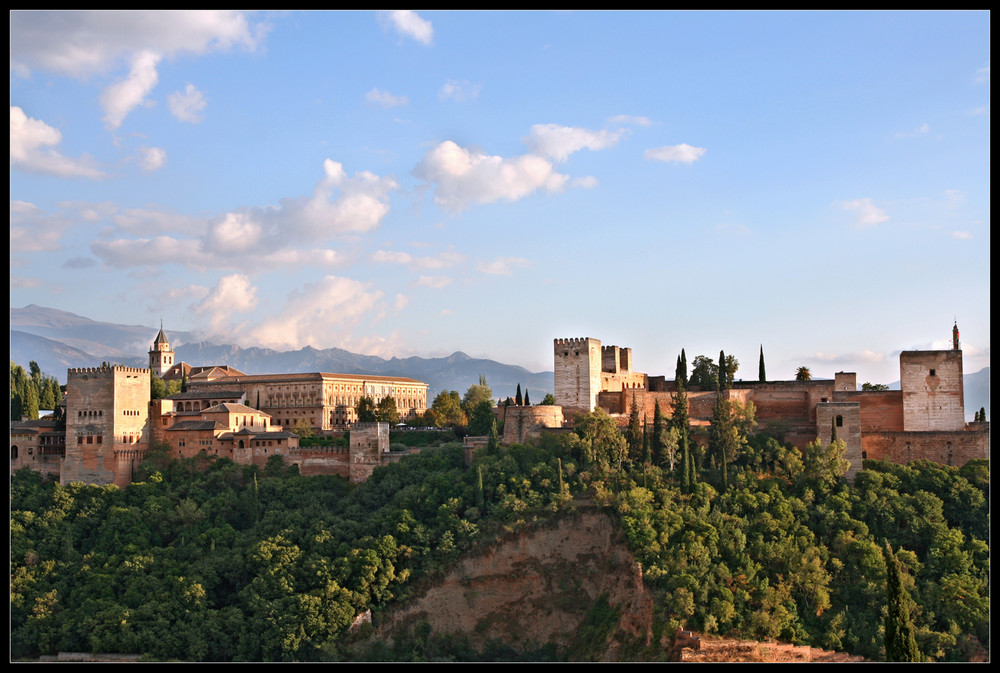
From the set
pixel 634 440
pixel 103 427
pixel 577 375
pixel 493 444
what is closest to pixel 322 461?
pixel 493 444

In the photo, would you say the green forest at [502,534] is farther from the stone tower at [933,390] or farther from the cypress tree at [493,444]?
the stone tower at [933,390]

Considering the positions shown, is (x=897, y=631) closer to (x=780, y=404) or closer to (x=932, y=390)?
(x=932, y=390)

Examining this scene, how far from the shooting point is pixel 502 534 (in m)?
31.6

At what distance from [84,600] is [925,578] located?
86.8ft

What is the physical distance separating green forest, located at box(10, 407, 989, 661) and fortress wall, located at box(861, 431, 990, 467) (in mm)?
704

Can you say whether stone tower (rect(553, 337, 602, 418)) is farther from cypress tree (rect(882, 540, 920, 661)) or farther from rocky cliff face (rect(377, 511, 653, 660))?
cypress tree (rect(882, 540, 920, 661))

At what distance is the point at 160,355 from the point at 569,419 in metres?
35.2

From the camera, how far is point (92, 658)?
28.9 m

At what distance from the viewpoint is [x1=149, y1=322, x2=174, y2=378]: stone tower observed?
6175 centimetres

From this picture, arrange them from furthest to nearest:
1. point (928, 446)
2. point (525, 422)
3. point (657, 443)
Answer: point (525, 422) → point (657, 443) → point (928, 446)

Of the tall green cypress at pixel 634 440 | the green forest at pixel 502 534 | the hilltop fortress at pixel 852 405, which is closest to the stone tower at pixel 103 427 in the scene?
the green forest at pixel 502 534

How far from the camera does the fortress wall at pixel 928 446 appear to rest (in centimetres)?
3272

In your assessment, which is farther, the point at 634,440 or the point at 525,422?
the point at 525,422

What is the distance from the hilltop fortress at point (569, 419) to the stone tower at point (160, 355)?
2031cm
